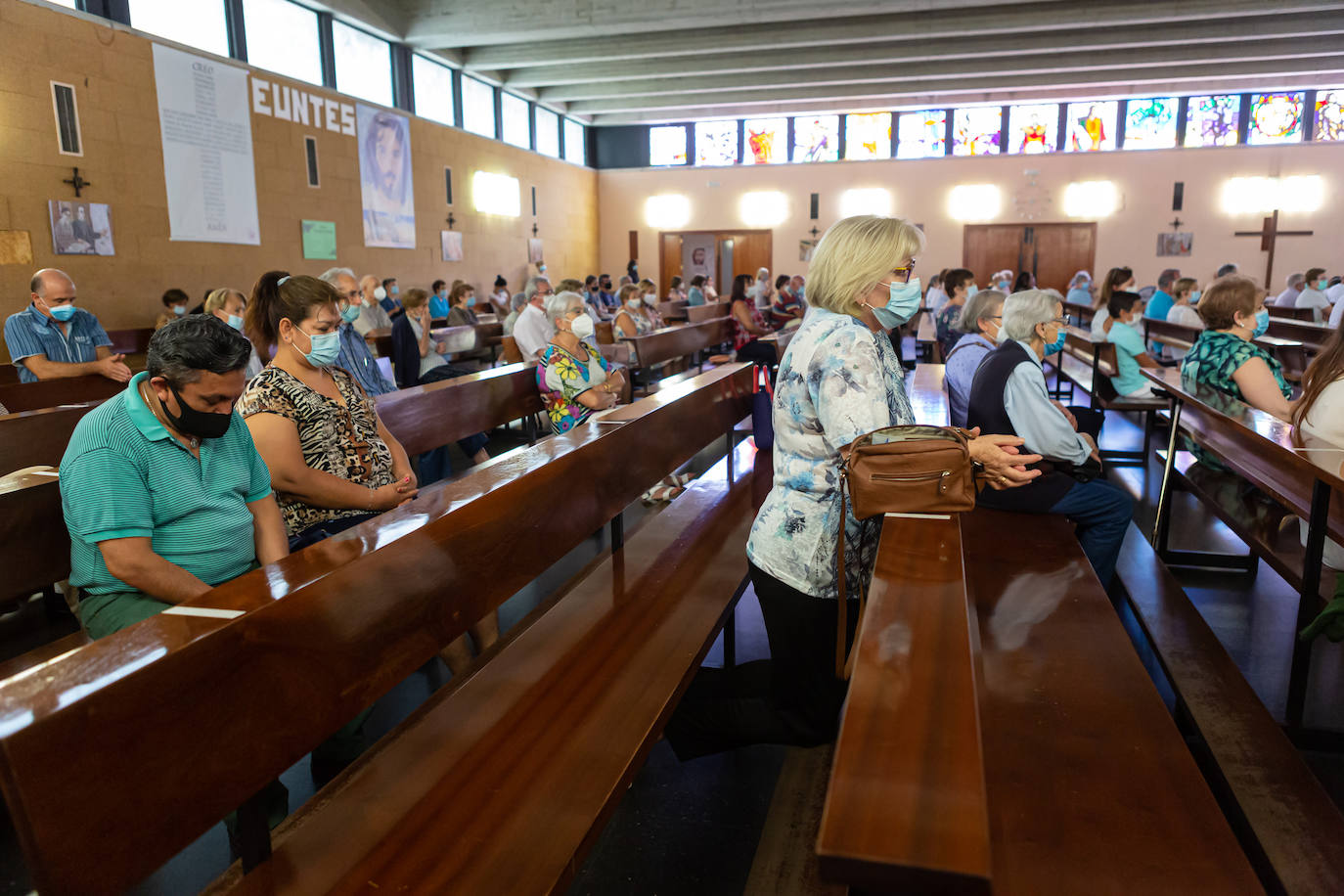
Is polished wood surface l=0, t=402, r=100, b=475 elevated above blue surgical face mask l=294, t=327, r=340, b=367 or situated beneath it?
situated beneath

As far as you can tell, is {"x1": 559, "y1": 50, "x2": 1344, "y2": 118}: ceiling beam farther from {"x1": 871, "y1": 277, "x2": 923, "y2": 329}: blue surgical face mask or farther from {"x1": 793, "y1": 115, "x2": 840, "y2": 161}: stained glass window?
{"x1": 871, "y1": 277, "x2": 923, "y2": 329}: blue surgical face mask

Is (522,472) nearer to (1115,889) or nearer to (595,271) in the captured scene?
(1115,889)

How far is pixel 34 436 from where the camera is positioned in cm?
320

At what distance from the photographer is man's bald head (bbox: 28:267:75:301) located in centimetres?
534

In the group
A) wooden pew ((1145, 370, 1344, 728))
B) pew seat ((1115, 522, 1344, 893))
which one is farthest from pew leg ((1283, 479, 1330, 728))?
pew seat ((1115, 522, 1344, 893))

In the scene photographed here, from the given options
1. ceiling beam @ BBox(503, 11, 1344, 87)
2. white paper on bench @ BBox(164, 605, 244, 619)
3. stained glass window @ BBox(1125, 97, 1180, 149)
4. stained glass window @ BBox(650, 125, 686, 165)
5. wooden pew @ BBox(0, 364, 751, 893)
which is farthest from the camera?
stained glass window @ BBox(650, 125, 686, 165)

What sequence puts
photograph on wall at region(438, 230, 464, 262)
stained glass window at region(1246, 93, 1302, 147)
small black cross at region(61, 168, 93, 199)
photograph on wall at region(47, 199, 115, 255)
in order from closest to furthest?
photograph on wall at region(47, 199, 115, 255) < small black cross at region(61, 168, 93, 199) < photograph on wall at region(438, 230, 464, 262) < stained glass window at region(1246, 93, 1302, 147)

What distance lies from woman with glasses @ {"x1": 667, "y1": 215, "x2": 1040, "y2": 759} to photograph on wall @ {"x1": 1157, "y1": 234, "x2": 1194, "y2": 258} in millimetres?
19067

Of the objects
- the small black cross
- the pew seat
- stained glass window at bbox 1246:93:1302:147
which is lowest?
the pew seat

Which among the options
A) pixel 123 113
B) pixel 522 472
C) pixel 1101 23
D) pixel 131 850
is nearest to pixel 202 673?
pixel 131 850

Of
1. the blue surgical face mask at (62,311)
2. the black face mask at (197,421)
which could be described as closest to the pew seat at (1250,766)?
the black face mask at (197,421)

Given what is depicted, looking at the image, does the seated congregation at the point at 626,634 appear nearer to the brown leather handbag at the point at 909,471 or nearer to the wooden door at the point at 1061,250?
the brown leather handbag at the point at 909,471

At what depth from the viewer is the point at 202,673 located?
1.17m

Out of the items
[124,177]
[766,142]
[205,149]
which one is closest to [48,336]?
[124,177]
